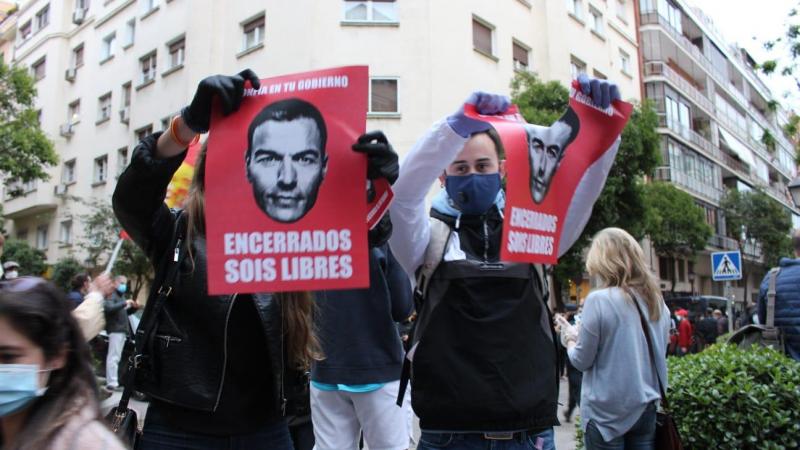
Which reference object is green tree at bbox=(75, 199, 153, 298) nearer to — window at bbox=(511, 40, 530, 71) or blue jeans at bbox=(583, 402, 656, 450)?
window at bbox=(511, 40, 530, 71)

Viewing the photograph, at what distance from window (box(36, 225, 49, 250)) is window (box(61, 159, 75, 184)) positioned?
302 cm

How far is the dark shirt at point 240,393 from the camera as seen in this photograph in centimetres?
217

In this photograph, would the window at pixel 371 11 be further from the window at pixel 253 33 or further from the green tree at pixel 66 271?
the green tree at pixel 66 271

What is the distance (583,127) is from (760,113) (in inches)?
2515

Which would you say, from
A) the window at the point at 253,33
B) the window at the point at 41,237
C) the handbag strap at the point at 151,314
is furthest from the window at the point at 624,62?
the handbag strap at the point at 151,314

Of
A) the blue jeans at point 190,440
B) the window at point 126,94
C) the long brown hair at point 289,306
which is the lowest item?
the blue jeans at point 190,440

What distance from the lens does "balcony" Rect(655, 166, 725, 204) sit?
34.1m

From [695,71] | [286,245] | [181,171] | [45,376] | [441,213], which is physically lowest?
[45,376]

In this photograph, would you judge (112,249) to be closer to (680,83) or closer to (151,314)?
(151,314)

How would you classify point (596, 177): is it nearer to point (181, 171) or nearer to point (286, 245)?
point (286, 245)

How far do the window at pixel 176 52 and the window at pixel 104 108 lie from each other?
17.6 feet

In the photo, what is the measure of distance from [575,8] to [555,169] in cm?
2700

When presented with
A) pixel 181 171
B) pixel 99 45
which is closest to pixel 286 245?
pixel 181 171

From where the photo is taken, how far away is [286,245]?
2.01 metres
